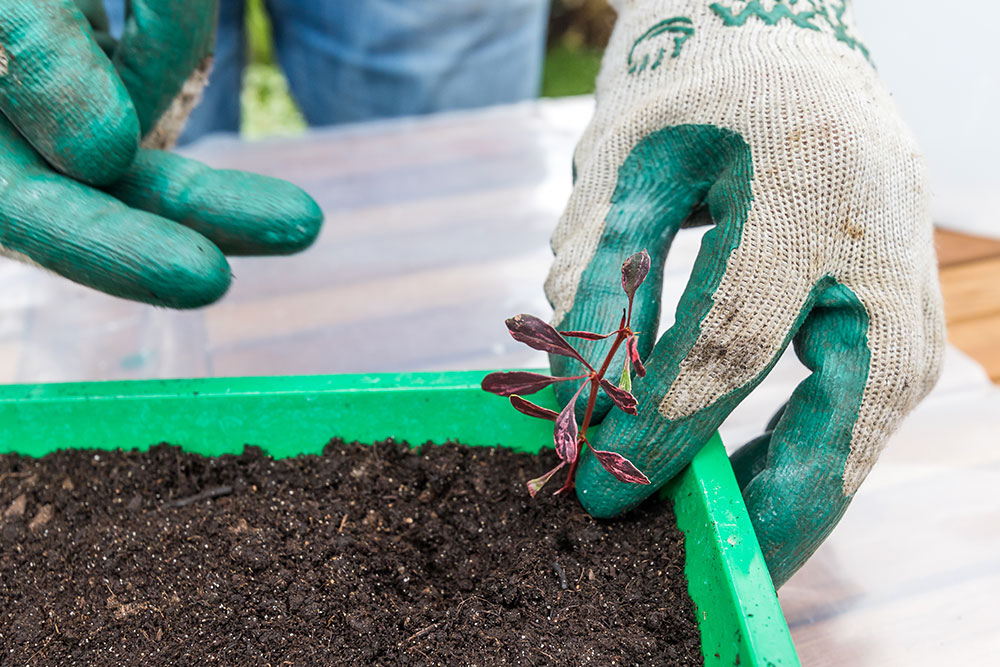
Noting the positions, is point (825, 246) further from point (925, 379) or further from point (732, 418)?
point (732, 418)

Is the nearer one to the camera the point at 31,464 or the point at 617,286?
the point at 617,286

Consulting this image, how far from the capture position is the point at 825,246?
30.4 inches

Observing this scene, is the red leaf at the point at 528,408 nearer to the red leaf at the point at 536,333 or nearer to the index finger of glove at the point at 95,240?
the red leaf at the point at 536,333

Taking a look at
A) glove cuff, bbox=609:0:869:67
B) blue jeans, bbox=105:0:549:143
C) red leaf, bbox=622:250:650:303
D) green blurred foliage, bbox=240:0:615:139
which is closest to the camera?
red leaf, bbox=622:250:650:303

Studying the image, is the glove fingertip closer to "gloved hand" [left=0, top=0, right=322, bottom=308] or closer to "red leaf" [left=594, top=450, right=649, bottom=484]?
"red leaf" [left=594, top=450, right=649, bottom=484]

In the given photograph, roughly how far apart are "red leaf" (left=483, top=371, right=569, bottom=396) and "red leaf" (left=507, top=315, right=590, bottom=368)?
0.13 ft

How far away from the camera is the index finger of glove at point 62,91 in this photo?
802mm

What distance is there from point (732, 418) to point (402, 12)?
1.23 m

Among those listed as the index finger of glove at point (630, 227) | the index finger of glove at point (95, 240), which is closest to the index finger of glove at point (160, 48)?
the index finger of glove at point (95, 240)

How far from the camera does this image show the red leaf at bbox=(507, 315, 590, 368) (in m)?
0.68

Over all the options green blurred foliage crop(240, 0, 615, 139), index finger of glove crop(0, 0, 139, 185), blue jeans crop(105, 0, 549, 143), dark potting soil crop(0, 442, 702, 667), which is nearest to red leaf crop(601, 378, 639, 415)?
dark potting soil crop(0, 442, 702, 667)

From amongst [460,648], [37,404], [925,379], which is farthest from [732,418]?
[37,404]

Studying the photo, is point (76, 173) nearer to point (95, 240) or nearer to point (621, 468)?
point (95, 240)

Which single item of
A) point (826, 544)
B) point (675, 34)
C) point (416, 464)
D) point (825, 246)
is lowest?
point (826, 544)
